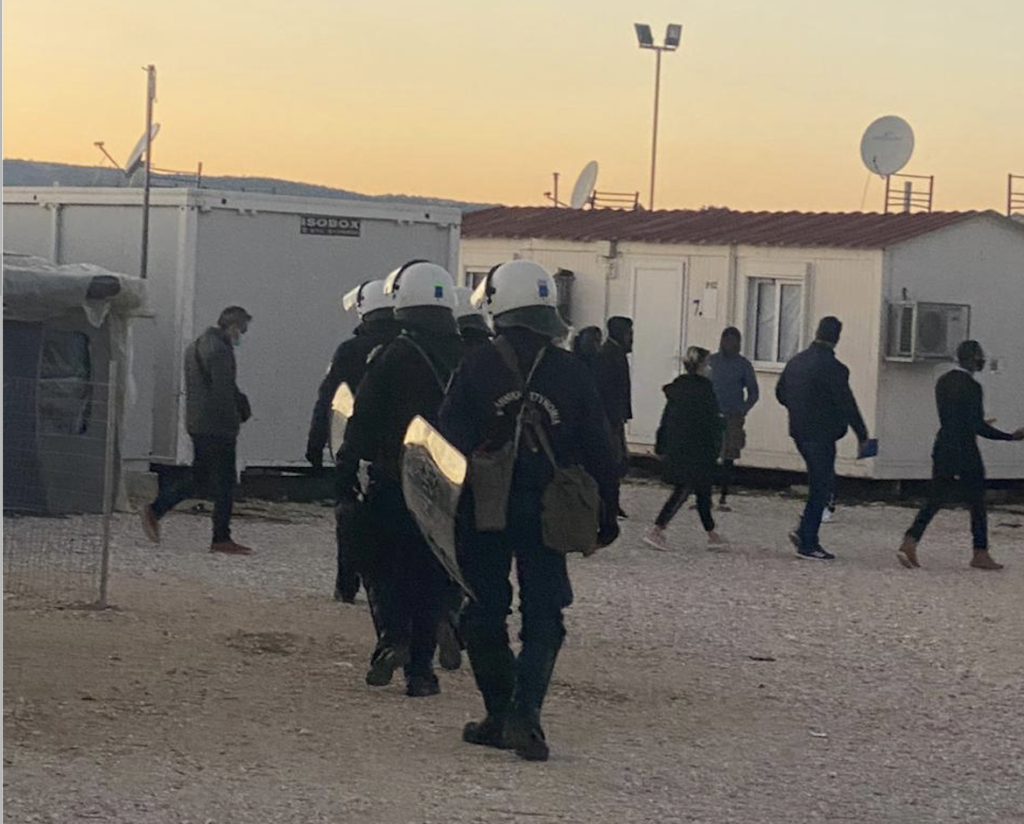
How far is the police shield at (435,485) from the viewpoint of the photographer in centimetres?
777

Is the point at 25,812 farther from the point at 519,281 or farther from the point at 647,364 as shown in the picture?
the point at 647,364

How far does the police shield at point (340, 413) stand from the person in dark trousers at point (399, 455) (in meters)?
0.89

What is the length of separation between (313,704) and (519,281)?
6.58ft

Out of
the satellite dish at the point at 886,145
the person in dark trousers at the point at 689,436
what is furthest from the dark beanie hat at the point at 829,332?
the satellite dish at the point at 886,145

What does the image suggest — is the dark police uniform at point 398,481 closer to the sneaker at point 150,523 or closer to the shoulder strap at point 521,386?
→ the shoulder strap at point 521,386

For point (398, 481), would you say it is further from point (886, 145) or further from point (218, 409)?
point (886, 145)

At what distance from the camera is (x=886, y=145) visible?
89.8ft

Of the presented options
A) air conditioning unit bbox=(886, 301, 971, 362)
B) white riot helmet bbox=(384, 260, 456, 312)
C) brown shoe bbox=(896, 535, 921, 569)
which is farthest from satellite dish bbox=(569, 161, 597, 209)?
white riot helmet bbox=(384, 260, 456, 312)

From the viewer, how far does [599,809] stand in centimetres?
695

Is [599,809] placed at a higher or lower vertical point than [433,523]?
lower

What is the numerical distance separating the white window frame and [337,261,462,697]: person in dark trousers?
1372 cm

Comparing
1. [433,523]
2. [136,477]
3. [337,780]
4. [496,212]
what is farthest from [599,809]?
[496,212]

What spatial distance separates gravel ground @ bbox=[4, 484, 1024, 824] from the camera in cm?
705

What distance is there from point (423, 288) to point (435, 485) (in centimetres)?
136
